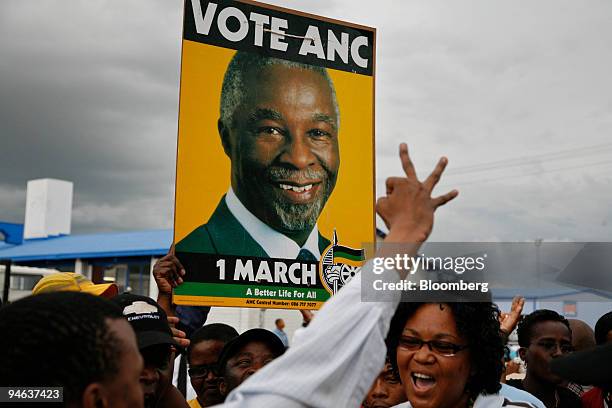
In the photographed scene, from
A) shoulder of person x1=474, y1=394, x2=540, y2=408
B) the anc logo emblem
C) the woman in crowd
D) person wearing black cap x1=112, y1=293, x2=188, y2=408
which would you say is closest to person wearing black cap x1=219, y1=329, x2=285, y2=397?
the anc logo emblem

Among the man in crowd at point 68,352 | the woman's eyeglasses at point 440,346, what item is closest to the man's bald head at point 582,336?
the woman's eyeglasses at point 440,346

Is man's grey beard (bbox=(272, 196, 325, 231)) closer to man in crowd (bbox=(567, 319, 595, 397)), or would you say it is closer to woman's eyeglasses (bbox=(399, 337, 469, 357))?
woman's eyeglasses (bbox=(399, 337, 469, 357))

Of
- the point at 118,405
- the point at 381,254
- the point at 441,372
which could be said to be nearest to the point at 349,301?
the point at 381,254

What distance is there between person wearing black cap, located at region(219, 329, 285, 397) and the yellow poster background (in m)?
0.70

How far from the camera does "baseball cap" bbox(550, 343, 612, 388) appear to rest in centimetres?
199

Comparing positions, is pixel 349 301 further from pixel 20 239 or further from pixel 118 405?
pixel 20 239

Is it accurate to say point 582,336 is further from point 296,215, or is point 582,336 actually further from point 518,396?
point 296,215

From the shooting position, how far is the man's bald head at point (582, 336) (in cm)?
588

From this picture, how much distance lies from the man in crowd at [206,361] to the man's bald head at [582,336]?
2.85 m

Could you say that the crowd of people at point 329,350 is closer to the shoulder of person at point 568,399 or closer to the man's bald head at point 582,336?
the shoulder of person at point 568,399

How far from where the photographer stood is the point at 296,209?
4.41 metres

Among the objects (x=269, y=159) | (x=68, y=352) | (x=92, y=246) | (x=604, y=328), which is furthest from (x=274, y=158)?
(x=92, y=246)

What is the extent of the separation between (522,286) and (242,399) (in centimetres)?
281

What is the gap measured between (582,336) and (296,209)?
2927 millimetres
